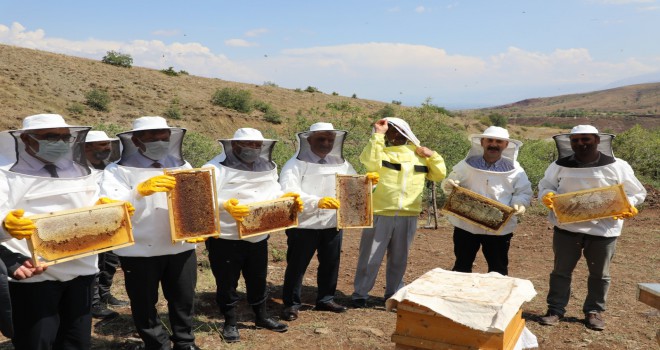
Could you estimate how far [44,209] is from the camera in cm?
362

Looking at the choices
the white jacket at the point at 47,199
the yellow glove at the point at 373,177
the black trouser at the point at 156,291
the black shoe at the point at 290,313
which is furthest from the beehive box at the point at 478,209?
the white jacket at the point at 47,199

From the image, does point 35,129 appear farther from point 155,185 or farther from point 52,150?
point 155,185

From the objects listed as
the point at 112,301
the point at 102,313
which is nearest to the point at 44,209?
the point at 102,313

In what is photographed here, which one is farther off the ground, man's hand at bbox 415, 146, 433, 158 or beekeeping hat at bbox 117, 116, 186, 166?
beekeeping hat at bbox 117, 116, 186, 166

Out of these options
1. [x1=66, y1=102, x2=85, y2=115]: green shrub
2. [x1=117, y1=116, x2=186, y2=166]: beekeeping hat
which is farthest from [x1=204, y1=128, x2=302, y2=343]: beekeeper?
[x1=66, y1=102, x2=85, y2=115]: green shrub

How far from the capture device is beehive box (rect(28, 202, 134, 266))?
348cm

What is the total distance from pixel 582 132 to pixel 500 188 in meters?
1.14

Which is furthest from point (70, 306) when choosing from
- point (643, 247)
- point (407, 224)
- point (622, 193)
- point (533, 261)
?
point (643, 247)

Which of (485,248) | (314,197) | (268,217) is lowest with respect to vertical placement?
(485,248)

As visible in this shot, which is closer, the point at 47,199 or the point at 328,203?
the point at 47,199

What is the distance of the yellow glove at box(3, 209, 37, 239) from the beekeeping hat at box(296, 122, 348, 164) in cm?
302

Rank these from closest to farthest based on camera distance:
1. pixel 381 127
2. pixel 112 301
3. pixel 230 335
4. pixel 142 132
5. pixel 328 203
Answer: pixel 142 132, pixel 230 335, pixel 328 203, pixel 381 127, pixel 112 301

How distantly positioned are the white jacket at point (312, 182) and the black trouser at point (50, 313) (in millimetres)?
2493

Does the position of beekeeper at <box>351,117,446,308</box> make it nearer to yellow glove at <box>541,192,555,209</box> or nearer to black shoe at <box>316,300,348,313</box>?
black shoe at <box>316,300,348,313</box>
